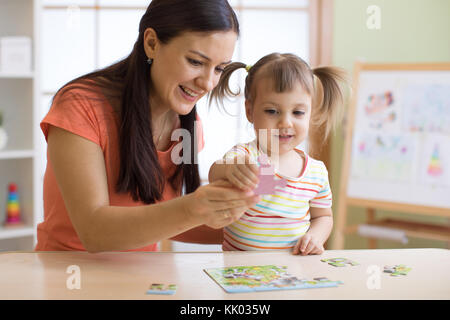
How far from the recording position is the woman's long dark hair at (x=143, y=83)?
1202mm

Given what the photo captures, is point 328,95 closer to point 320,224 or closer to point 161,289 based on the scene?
point 320,224

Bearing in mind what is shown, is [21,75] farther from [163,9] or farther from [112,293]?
[112,293]

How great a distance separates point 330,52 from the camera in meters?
3.32

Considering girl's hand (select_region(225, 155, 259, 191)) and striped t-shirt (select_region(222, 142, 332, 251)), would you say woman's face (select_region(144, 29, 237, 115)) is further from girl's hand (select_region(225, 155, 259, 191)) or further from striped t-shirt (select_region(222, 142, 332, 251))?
girl's hand (select_region(225, 155, 259, 191))

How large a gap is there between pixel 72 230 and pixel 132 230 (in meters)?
0.38

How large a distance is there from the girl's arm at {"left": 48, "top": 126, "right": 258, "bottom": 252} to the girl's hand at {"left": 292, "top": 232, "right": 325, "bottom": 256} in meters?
0.24

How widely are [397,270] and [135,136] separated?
26.3 inches

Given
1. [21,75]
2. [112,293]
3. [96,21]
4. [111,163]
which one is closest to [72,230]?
[111,163]

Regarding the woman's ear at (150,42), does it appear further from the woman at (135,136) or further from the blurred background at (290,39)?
the blurred background at (290,39)

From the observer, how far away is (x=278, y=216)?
1.29m

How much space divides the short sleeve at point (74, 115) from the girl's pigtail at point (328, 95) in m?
0.57

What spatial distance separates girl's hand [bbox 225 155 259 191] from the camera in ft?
3.02

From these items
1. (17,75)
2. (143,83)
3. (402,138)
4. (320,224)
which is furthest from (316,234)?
(17,75)

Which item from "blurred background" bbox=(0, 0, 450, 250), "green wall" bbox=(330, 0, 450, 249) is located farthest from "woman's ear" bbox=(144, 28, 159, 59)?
"green wall" bbox=(330, 0, 450, 249)
